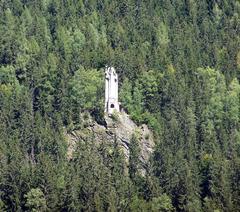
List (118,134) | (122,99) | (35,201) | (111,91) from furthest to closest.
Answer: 1. (122,99)
2. (111,91)
3. (118,134)
4. (35,201)

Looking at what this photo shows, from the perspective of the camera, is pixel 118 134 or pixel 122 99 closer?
pixel 118 134

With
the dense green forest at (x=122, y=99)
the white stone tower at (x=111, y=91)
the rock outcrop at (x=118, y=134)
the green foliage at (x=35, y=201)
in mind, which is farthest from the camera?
the white stone tower at (x=111, y=91)

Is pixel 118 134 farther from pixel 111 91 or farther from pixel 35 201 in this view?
pixel 35 201

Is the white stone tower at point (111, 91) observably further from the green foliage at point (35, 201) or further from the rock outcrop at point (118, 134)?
the green foliage at point (35, 201)

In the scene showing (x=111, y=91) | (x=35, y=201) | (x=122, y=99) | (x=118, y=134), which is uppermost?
(x=111, y=91)

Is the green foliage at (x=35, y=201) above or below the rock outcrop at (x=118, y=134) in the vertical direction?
below

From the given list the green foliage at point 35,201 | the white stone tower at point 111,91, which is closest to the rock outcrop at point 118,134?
the white stone tower at point 111,91

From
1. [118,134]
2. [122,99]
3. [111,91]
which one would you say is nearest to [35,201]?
[118,134]
